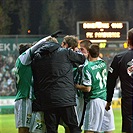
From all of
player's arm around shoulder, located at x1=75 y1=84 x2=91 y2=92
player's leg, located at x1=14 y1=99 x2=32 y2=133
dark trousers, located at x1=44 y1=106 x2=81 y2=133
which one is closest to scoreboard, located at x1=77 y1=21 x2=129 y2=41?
player's arm around shoulder, located at x1=75 y1=84 x2=91 y2=92

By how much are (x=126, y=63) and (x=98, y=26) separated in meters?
13.3

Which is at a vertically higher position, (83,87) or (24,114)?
(83,87)

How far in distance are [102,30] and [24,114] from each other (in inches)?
484

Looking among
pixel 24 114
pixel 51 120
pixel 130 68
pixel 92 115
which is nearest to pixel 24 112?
pixel 24 114

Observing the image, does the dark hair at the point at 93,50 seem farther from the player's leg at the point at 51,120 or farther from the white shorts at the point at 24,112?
the player's leg at the point at 51,120

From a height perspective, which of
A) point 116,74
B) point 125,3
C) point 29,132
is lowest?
point 29,132

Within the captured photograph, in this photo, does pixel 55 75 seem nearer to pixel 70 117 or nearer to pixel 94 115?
pixel 70 117

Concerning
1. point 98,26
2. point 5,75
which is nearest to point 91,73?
point 5,75

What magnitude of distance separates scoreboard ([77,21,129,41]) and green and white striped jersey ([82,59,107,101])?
36.8 feet

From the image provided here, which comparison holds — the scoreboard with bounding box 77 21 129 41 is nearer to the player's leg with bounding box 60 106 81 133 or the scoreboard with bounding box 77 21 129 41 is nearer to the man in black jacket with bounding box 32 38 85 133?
the man in black jacket with bounding box 32 38 85 133

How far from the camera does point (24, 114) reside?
6.39 meters

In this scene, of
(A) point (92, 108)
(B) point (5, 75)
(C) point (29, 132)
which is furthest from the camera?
(B) point (5, 75)

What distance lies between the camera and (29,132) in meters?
6.36

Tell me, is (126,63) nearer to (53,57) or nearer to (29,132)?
(53,57)
